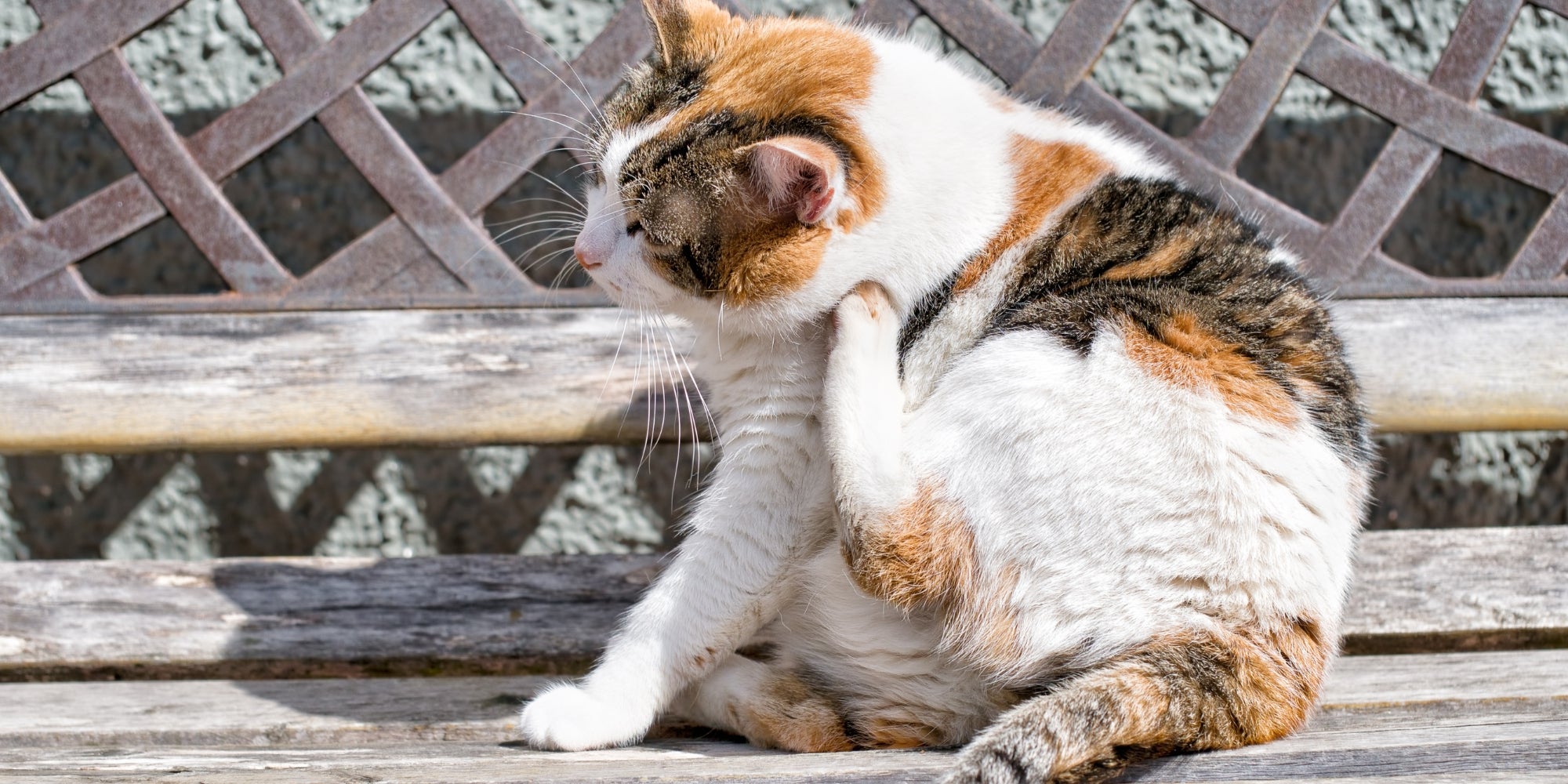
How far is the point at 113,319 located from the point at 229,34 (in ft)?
2.41

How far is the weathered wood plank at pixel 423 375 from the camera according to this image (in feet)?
6.26

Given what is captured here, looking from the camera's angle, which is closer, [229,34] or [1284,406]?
[1284,406]

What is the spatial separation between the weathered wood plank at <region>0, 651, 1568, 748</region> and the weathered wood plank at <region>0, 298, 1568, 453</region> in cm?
45

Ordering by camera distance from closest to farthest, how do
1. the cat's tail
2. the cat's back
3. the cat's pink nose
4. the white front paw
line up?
the cat's tail
the cat's back
the white front paw
the cat's pink nose

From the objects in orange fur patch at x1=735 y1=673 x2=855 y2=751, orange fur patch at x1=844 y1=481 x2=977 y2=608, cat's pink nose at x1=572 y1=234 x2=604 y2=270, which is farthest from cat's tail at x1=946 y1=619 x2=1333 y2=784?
cat's pink nose at x1=572 y1=234 x2=604 y2=270

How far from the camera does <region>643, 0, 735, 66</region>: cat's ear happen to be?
1468 mm

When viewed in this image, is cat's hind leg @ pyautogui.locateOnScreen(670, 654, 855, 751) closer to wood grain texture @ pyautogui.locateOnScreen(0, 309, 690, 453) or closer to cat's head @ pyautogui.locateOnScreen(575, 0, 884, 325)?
cat's head @ pyautogui.locateOnScreen(575, 0, 884, 325)

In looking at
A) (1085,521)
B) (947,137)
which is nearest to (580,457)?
(947,137)

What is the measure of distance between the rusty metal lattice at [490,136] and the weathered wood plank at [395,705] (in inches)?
27.1

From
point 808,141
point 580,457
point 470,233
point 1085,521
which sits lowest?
point 580,457

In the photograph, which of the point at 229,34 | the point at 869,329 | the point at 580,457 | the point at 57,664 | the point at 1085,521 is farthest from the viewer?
the point at 580,457

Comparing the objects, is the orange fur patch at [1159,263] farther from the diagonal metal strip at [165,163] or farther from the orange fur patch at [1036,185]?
the diagonal metal strip at [165,163]

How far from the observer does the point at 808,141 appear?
1.22 metres

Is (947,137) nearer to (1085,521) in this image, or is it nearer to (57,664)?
(1085,521)
